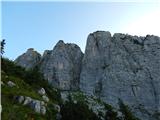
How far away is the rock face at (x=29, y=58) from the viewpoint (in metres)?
167

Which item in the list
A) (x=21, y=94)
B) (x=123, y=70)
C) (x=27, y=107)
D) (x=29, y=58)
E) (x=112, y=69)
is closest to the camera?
(x=27, y=107)

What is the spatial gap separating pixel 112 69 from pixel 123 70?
4.97 m

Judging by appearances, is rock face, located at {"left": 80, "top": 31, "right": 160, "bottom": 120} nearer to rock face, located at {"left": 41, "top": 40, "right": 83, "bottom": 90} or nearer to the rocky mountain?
the rocky mountain

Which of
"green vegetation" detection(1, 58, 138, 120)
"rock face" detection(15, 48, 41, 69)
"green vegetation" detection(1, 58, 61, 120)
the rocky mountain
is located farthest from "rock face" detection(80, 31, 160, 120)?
"green vegetation" detection(1, 58, 61, 120)

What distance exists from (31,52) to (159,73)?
6694 centimetres

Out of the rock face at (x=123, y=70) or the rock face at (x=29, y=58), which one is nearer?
the rock face at (x=123, y=70)

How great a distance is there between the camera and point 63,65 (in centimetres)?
15938

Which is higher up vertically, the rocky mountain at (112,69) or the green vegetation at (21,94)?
the rocky mountain at (112,69)

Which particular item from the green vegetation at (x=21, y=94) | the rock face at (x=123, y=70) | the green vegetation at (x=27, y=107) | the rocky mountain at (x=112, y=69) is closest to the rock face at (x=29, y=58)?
the rocky mountain at (x=112, y=69)

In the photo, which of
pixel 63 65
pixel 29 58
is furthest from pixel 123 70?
pixel 29 58

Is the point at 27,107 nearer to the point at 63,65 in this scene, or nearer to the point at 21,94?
the point at 21,94

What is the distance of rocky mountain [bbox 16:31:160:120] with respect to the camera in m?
141

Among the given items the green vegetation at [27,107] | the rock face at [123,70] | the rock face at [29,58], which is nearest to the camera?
the green vegetation at [27,107]

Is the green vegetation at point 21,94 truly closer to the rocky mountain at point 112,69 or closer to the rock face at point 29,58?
the rocky mountain at point 112,69
